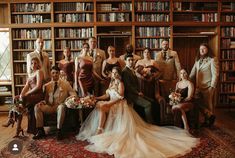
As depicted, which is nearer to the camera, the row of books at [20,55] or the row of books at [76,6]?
→ the row of books at [76,6]

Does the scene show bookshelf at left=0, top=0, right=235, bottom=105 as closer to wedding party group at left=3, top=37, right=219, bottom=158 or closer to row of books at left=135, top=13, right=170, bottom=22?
row of books at left=135, top=13, right=170, bottom=22

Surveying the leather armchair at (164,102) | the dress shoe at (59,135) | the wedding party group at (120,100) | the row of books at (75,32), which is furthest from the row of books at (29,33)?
the leather armchair at (164,102)

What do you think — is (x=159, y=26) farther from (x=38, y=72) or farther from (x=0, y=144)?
(x=0, y=144)

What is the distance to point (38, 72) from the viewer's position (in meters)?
A: 4.54

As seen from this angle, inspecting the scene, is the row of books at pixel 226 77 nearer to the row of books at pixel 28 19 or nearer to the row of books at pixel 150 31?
the row of books at pixel 150 31

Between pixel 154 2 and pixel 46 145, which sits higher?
pixel 154 2

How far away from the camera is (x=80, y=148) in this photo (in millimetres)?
3932

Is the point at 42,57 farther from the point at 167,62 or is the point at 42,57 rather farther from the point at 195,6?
the point at 195,6

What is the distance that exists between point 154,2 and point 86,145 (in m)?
3.83

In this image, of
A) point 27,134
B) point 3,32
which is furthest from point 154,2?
point 27,134

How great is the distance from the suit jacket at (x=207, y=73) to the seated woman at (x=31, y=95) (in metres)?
2.81

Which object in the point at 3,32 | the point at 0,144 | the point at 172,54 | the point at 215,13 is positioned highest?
the point at 215,13

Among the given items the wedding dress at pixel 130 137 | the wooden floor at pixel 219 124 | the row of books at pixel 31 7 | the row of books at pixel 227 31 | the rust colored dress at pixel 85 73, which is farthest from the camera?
the row of books at pixel 227 31

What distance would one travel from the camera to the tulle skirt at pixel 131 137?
142 inches
